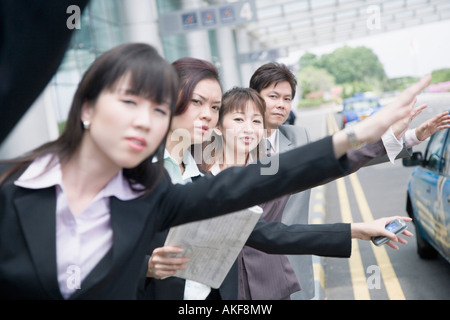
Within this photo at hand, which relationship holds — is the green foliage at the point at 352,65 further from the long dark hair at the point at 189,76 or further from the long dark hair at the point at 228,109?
the long dark hair at the point at 189,76

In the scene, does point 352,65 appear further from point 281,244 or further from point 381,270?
point 281,244

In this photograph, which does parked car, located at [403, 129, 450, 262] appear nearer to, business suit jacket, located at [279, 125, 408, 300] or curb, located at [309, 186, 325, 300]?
curb, located at [309, 186, 325, 300]

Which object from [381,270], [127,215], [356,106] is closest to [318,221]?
[381,270]

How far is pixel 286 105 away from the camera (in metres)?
3.00

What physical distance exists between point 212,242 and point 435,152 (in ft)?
13.2

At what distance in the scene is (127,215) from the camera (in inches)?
49.3

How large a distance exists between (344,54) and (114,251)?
105294 mm

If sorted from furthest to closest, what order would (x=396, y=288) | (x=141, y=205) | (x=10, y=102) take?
(x=396, y=288) → (x=141, y=205) → (x=10, y=102)

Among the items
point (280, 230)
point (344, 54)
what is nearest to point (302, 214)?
point (280, 230)

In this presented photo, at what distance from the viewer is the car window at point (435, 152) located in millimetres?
5098

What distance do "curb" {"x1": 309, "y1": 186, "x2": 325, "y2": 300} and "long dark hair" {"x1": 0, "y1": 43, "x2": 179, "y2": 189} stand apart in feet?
10.9

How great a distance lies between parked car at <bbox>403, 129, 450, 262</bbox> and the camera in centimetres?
455

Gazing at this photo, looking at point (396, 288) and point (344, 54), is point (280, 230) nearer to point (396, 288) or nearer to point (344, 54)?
point (396, 288)

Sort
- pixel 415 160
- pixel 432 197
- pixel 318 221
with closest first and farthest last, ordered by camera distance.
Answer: pixel 432 197 → pixel 415 160 → pixel 318 221
